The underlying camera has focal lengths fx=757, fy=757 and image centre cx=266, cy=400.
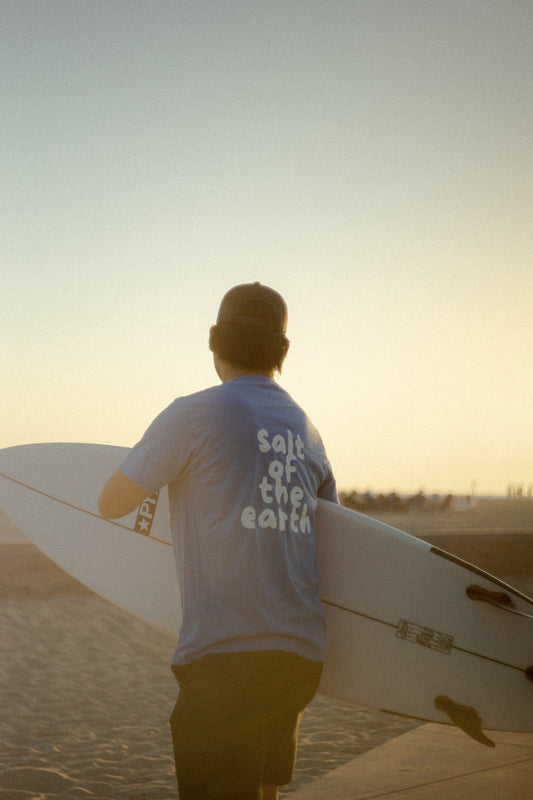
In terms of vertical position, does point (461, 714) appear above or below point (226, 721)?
below


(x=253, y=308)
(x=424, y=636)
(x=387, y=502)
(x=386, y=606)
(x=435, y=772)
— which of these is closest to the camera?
(x=253, y=308)

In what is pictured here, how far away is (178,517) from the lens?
5.41 ft

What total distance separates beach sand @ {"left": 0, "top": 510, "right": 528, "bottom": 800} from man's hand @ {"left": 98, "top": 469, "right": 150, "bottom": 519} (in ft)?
7.31

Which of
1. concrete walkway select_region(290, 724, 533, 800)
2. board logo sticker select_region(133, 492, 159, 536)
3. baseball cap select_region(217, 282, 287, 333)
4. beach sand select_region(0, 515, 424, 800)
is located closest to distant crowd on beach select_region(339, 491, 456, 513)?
beach sand select_region(0, 515, 424, 800)

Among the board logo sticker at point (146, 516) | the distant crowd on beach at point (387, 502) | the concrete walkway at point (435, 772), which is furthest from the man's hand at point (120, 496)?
the distant crowd on beach at point (387, 502)

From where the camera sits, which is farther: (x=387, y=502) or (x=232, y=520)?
(x=387, y=502)

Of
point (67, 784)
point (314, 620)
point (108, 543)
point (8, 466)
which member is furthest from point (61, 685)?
point (314, 620)

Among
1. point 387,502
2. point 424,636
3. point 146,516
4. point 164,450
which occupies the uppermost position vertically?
point 164,450

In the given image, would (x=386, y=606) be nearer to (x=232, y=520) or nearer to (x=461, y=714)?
(x=461, y=714)

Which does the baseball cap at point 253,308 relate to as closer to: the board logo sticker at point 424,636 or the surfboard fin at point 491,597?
the board logo sticker at point 424,636

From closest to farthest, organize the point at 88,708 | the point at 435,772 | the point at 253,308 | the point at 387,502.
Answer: the point at 253,308, the point at 435,772, the point at 88,708, the point at 387,502

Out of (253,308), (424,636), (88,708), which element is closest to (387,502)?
(88,708)

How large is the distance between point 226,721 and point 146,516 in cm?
133

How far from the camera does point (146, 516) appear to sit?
2.77 m
